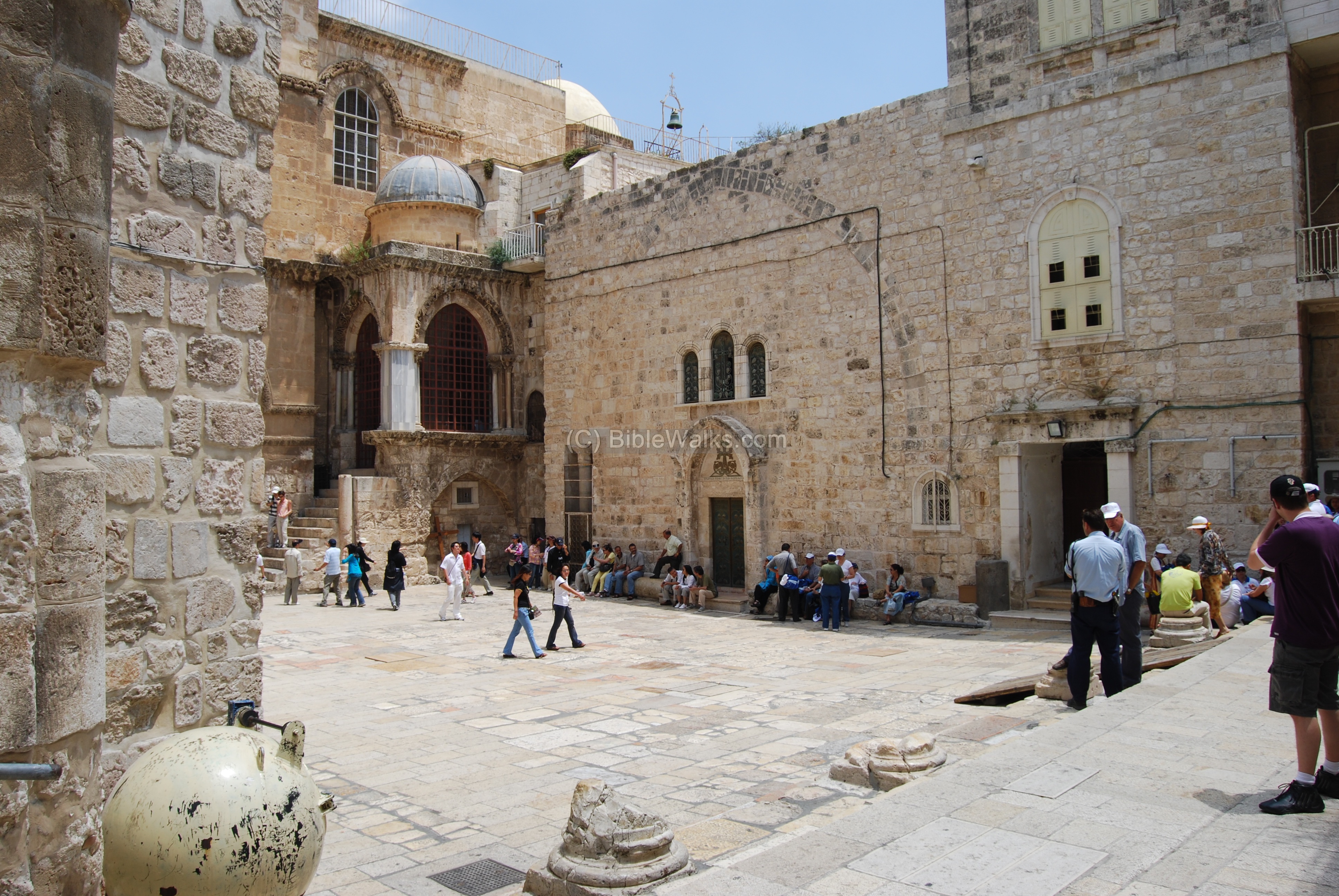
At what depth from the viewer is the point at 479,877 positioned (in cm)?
475

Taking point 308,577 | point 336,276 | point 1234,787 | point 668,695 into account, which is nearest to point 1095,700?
point 1234,787

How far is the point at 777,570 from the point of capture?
1527 centimetres

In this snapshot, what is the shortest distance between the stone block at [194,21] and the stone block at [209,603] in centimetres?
254

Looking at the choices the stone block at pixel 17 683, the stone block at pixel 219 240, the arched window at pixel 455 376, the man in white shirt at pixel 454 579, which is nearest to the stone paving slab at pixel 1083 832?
the stone block at pixel 17 683

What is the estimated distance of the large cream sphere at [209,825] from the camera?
9.55 feet

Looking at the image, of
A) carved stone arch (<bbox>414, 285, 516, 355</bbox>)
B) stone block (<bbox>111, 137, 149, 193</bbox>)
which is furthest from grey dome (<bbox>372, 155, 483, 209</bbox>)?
stone block (<bbox>111, 137, 149, 193</bbox>)

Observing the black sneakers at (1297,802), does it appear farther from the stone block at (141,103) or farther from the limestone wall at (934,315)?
the limestone wall at (934,315)

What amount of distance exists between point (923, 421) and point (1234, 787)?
33.6 ft

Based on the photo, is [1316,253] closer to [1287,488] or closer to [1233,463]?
[1233,463]

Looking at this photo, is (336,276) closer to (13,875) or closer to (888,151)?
(888,151)

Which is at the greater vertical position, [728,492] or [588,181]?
[588,181]

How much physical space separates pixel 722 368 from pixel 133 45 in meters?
13.7

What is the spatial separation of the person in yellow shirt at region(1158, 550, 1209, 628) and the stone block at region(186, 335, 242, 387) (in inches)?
328

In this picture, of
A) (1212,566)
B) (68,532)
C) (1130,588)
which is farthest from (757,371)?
(68,532)
